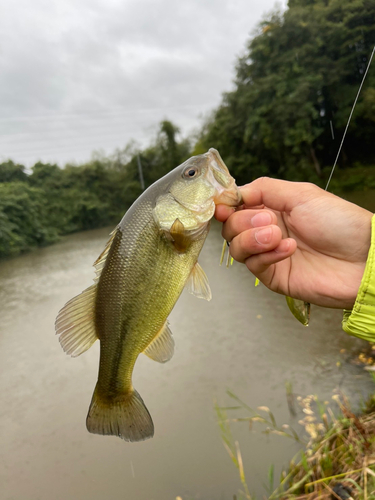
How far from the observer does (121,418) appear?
155 cm

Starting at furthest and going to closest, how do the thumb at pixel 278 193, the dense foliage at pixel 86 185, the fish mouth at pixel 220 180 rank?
1. the dense foliage at pixel 86 185
2. the thumb at pixel 278 193
3. the fish mouth at pixel 220 180

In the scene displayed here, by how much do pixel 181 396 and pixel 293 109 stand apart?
749 inches

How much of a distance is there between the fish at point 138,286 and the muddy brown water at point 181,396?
8.42ft

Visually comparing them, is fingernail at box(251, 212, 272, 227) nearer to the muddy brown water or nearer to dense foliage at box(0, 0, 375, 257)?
the muddy brown water

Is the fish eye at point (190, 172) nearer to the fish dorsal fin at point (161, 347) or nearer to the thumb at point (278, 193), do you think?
the thumb at point (278, 193)

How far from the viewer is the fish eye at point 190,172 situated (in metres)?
1.65

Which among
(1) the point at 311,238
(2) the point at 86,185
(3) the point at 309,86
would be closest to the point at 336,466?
(1) the point at 311,238

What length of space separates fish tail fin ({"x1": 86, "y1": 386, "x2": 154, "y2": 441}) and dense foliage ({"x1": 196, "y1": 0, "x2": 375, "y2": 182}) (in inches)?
800

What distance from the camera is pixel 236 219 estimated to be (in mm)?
1744

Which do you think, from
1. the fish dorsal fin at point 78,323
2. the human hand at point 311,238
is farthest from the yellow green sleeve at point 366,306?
the fish dorsal fin at point 78,323

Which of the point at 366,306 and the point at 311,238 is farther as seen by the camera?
the point at 311,238

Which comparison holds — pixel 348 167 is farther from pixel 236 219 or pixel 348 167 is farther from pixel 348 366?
pixel 236 219

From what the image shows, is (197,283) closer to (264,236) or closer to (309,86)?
(264,236)

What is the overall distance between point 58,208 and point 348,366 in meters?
26.0
